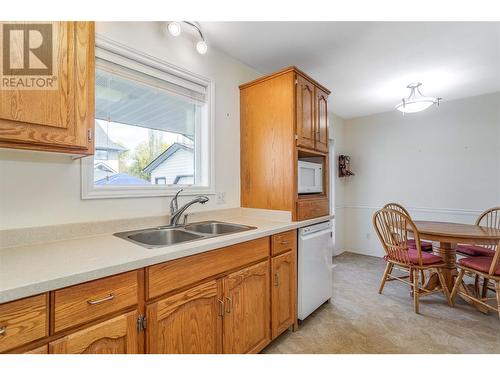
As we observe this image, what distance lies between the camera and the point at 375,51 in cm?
220

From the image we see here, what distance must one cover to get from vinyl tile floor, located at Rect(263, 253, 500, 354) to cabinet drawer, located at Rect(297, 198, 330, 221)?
91 centimetres

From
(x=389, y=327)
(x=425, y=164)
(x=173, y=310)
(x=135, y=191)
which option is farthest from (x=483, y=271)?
(x=135, y=191)

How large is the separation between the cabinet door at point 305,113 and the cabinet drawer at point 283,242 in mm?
752

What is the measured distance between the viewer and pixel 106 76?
1566mm

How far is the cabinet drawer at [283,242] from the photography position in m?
1.71

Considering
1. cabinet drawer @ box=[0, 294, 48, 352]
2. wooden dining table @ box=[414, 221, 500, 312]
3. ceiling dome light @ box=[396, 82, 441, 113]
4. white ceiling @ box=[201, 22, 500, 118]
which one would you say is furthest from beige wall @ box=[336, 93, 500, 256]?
cabinet drawer @ box=[0, 294, 48, 352]

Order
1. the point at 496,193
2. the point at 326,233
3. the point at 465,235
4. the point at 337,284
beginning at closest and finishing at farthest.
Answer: the point at 465,235
the point at 326,233
the point at 337,284
the point at 496,193

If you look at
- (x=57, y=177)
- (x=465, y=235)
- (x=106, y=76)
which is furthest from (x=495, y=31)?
(x=57, y=177)

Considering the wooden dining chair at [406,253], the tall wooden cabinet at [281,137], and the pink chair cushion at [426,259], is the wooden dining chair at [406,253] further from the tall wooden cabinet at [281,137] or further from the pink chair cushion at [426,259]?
the tall wooden cabinet at [281,137]

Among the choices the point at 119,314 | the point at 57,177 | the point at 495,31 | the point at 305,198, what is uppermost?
the point at 495,31

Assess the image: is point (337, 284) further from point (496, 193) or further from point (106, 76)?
point (106, 76)

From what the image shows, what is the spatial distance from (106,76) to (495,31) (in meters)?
2.95

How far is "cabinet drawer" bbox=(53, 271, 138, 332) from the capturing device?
2.66 feet

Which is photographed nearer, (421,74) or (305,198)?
(305,198)
